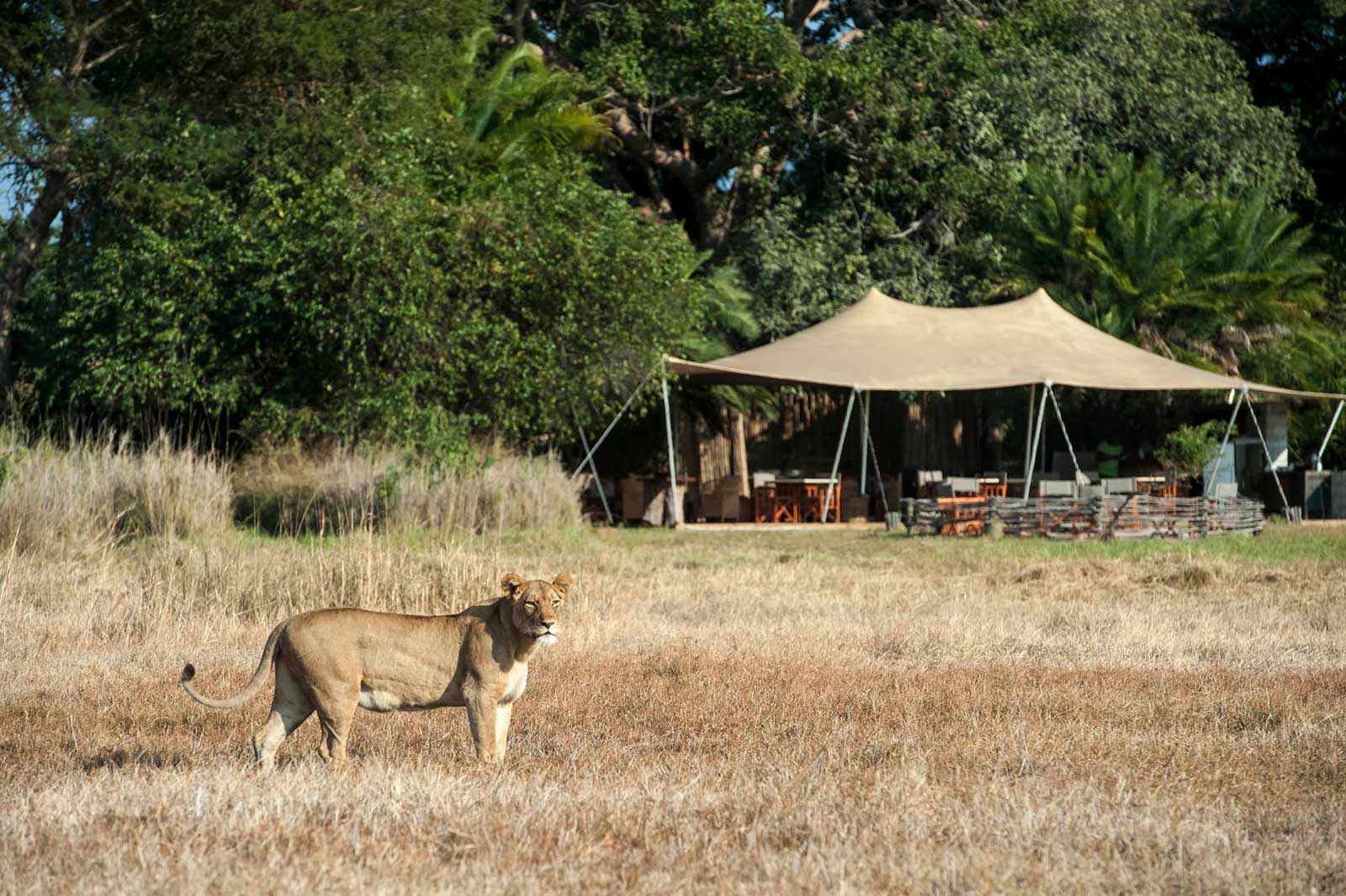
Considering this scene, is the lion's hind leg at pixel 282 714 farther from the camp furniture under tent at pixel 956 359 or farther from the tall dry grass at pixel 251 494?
the camp furniture under tent at pixel 956 359

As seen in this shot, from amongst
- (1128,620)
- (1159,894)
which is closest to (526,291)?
(1128,620)

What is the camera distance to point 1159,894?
4.77m

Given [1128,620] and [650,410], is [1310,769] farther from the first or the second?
[650,410]

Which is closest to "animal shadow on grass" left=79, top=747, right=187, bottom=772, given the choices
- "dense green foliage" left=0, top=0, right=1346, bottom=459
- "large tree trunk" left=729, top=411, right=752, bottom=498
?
"dense green foliage" left=0, top=0, right=1346, bottom=459

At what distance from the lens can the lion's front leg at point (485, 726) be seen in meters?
6.43

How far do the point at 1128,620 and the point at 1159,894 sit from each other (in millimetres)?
6652

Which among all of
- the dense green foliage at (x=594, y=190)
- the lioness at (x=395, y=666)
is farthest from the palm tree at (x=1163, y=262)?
the lioness at (x=395, y=666)

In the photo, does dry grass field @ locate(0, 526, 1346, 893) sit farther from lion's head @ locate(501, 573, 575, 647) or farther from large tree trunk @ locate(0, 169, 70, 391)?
large tree trunk @ locate(0, 169, 70, 391)

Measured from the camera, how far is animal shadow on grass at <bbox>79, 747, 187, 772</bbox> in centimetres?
659

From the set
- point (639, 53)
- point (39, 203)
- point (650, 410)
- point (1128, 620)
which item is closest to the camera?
point (1128, 620)

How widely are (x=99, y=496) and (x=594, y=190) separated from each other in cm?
1036

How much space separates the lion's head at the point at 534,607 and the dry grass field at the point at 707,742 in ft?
1.83

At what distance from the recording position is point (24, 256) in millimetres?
23000

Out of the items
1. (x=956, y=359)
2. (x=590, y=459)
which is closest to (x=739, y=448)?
(x=590, y=459)
